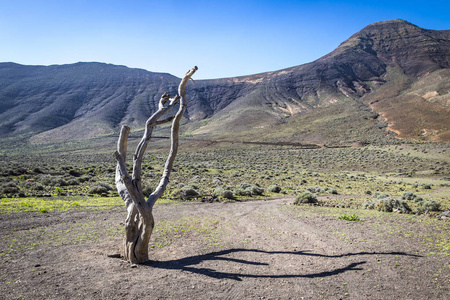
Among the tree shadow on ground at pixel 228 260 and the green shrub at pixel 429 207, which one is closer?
the tree shadow on ground at pixel 228 260

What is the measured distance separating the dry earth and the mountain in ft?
191

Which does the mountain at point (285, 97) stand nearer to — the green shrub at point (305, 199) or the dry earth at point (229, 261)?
the green shrub at point (305, 199)

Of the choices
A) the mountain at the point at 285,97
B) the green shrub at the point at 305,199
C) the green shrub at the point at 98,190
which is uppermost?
the mountain at the point at 285,97

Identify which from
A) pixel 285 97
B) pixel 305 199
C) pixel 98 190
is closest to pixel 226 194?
pixel 305 199

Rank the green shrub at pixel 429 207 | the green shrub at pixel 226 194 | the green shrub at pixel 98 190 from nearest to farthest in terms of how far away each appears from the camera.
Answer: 1. the green shrub at pixel 429 207
2. the green shrub at pixel 226 194
3. the green shrub at pixel 98 190

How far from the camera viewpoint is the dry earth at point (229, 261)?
4.90m

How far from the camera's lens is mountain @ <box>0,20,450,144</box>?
73.6m

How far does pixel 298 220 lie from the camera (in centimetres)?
1057

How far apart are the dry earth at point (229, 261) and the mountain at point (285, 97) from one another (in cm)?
5817

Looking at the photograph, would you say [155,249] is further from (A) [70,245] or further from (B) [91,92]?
(B) [91,92]

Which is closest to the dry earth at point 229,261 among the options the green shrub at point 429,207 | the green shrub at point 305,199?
the green shrub at point 429,207

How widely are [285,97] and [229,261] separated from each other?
12802 centimetres

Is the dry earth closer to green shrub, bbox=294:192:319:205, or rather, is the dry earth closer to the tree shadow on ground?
the tree shadow on ground

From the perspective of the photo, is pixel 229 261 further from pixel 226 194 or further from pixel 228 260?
pixel 226 194
